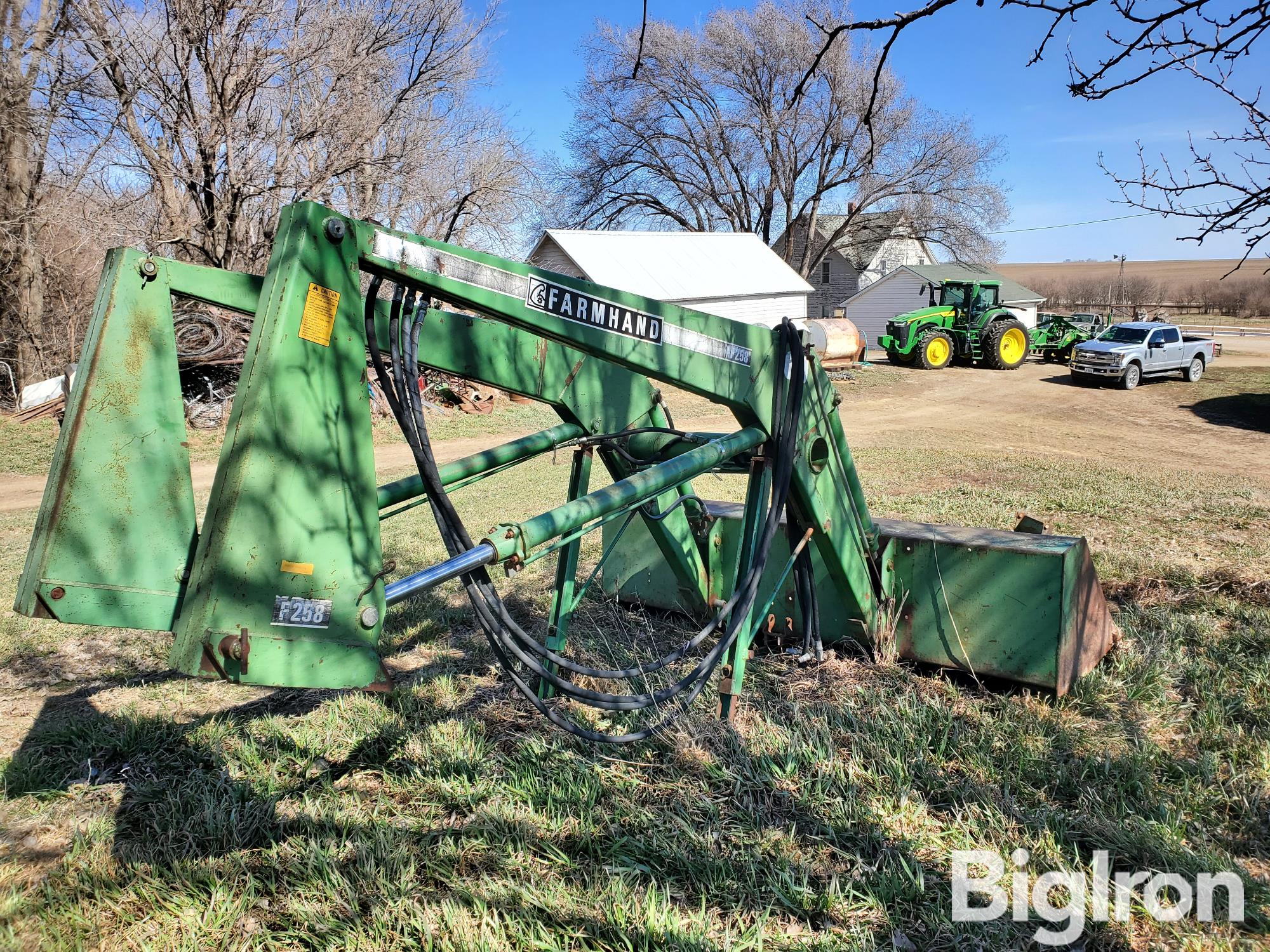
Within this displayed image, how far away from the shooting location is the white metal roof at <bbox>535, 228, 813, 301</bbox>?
27656 millimetres

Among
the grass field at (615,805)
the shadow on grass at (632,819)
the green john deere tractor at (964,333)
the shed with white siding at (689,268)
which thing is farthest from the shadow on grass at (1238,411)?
the shadow on grass at (632,819)

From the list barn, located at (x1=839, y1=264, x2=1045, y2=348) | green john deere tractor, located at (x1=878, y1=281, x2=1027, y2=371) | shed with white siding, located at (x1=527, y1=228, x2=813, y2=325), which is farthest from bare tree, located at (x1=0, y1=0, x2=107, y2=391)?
barn, located at (x1=839, y1=264, x2=1045, y2=348)

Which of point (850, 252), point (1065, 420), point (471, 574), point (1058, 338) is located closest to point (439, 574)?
point (471, 574)

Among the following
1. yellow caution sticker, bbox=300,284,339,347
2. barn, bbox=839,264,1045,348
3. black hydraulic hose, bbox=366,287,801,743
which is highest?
barn, bbox=839,264,1045,348

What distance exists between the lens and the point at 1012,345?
26656 millimetres

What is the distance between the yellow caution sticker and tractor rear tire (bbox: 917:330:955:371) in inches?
1026

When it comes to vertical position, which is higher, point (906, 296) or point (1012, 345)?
point (906, 296)

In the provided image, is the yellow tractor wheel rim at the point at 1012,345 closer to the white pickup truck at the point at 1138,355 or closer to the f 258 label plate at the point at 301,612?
the white pickup truck at the point at 1138,355

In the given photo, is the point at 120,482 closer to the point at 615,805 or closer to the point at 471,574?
the point at 471,574

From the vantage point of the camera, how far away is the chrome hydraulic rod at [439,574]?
2.36 metres

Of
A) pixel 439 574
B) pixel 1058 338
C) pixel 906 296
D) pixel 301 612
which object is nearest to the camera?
pixel 301 612

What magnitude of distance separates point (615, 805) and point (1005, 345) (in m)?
26.2

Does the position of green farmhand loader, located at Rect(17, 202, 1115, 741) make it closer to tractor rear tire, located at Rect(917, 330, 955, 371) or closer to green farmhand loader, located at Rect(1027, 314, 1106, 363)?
tractor rear tire, located at Rect(917, 330, 955, 371)

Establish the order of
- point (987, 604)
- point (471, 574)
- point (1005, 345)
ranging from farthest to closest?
point (1005, 345), point (987, 604), point (471, 574)
